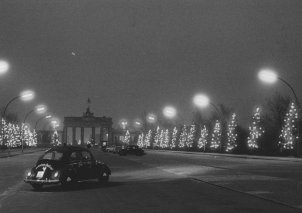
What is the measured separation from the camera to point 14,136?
A: 385ft

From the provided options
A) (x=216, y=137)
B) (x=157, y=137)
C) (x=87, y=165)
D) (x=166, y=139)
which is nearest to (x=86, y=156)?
(x=87, y=165)

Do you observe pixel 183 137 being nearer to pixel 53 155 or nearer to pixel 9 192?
pixel 53 155

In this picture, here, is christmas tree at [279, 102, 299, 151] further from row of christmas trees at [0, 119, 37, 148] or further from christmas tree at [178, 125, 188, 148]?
christmas tree at [178, 125, 188, 148]

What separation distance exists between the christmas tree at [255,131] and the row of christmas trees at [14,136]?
30493 millimetres

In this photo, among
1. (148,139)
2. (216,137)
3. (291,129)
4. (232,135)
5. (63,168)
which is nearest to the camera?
(63,168)

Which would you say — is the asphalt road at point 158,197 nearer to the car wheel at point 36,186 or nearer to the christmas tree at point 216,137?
the car wheel at point 36,186

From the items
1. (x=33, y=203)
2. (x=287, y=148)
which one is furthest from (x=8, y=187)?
(x=287, y=148)

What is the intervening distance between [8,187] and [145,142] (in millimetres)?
119683

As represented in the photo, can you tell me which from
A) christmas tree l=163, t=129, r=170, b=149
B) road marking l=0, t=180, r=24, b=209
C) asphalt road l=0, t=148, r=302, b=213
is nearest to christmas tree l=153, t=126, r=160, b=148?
christmas tree l=163, t=129, r=170, b=149

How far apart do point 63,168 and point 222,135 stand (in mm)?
62509

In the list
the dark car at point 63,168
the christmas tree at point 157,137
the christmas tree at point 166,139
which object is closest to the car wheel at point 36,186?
the dark car at point 63,168

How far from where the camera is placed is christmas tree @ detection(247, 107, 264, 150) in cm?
6756

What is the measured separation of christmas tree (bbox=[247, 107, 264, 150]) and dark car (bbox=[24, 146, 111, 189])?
4785cm

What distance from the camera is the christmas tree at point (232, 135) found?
7388 cm
